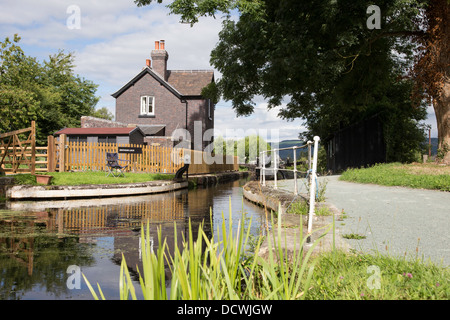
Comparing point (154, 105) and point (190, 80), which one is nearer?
point (154, 105)

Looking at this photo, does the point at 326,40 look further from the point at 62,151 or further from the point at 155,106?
the point at 155,106

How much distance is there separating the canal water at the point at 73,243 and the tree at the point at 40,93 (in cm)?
2198

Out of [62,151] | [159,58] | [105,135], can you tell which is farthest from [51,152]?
[159,58]

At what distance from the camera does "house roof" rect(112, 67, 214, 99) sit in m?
33.6

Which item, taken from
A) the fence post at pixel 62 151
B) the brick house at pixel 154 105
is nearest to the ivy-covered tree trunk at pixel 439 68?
the fence post at pixel 62 151

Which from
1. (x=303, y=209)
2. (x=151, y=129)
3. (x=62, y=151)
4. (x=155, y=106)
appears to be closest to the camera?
(x=303, y=209)

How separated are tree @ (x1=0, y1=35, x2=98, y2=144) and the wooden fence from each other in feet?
32.7

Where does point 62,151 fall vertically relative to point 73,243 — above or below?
above

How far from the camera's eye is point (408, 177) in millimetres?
12242

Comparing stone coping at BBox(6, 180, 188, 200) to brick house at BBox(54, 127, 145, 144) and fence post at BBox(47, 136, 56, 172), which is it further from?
brick house at BBox(54, 127, 145, 144)

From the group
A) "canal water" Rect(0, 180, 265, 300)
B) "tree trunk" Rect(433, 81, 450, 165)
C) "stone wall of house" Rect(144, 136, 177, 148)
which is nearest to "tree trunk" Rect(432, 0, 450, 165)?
"tree trunk" Rect(433, 81, 450, 165)

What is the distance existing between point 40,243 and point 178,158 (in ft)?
57.3

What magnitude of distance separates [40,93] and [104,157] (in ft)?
80.5
